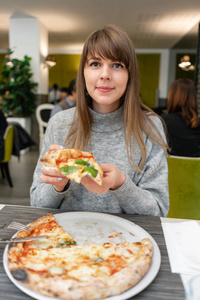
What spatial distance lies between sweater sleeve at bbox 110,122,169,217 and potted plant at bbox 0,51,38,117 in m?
5.66

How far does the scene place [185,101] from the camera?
2646 mm

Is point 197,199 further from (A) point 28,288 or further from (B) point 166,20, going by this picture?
(B) point 166,20

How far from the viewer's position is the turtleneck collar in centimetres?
134

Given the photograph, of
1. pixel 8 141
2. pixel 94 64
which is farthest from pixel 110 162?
pixel 8 141

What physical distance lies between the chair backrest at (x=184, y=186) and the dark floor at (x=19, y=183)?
2031mm

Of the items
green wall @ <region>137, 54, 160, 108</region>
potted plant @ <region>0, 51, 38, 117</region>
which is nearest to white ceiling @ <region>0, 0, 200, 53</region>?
potted plant @ <region>0, 51, 38, 117</region>

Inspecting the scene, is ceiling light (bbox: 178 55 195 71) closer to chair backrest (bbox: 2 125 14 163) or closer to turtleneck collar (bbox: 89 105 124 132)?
chair backrest (bbox: 2 125 14 163)

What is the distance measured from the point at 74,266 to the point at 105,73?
0.75m

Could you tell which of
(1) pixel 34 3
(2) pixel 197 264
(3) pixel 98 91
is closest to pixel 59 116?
(3) pixel 98 91

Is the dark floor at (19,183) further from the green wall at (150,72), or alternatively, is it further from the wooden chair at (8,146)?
the green wall at (150,72)

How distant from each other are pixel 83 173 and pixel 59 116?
0.64 m

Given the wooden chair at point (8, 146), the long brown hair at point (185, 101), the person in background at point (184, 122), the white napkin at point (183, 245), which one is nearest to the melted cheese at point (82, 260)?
the white napkin at point (183, 245)

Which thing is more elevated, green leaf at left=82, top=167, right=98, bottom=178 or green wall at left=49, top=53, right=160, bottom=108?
green wall at left=49, top=53, right=160, bottom=108

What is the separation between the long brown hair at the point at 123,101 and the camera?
1.13m
